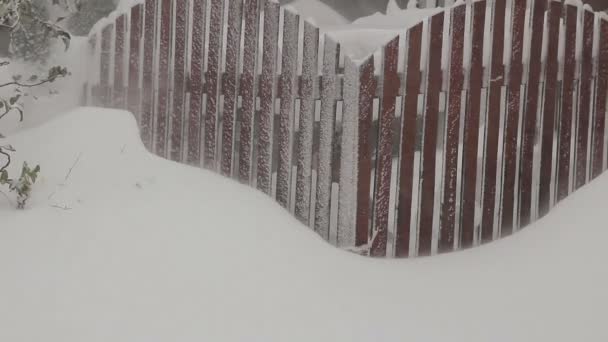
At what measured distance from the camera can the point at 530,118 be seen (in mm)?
4648

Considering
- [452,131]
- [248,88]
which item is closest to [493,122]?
[452,131]

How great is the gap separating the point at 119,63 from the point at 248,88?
126 cm

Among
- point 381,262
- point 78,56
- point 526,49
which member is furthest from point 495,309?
point 78,56

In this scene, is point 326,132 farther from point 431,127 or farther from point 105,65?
point 105,65

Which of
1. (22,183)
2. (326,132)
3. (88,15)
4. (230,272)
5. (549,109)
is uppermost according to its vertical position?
(88,15)

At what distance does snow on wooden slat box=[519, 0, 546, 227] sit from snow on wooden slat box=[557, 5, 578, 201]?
7.9 inches

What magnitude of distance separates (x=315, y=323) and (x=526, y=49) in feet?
7.61

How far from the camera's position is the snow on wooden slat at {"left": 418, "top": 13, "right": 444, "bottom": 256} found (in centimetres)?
441

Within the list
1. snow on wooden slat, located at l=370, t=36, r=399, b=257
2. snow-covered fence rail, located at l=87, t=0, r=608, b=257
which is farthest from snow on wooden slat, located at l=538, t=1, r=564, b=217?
snow on wooden slat, located at l=370, t=36, r=399, b=257

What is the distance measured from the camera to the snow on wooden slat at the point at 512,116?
4566mm

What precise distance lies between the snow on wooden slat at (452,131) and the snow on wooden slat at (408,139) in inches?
8.7

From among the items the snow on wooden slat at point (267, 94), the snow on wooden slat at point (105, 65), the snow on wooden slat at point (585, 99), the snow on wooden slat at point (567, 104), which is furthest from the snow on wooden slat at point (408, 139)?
the snow on wooden slat at point (105, 65)

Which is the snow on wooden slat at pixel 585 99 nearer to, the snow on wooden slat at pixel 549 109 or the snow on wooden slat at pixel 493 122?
the snow on wooden slat at pixel 549 109

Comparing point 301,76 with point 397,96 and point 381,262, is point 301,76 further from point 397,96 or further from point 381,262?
point 381,262
